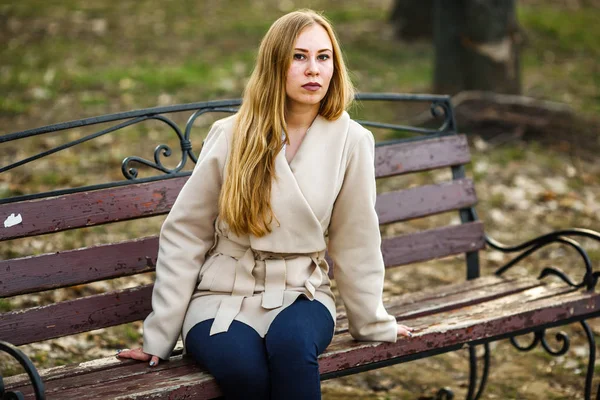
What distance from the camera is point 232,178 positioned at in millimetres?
2691

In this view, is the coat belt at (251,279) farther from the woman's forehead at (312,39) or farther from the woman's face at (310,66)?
the woman's forehead at (312,39)

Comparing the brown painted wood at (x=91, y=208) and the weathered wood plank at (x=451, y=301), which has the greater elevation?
the brown painted wood at (x=91, y=208)

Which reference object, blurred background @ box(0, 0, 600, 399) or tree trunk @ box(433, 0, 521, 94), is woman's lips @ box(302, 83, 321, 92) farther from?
tree trunk @ box(433, 0, 521, 94)

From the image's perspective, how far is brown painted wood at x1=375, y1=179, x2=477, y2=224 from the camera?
361cm

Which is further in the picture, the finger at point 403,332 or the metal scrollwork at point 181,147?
the metal scrollwork at point 181,147

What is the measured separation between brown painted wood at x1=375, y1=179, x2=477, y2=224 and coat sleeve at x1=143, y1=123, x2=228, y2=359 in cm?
105

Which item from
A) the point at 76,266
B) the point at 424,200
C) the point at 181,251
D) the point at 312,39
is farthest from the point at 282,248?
the point at 424,200

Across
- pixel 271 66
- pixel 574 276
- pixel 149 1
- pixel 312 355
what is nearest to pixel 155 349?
pixel 312 355

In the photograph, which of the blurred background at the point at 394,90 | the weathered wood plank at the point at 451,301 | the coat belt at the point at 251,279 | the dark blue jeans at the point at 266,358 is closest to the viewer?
the dark blue jeans at the point at 266,358

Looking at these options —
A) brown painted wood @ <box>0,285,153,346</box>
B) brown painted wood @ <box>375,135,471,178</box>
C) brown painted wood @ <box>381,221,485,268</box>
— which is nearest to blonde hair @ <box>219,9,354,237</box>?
brown painted wood @ <box>0,285,153,346</box>

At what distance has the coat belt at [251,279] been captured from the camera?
266 centimetres

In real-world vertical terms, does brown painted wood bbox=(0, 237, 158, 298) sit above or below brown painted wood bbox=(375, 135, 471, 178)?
below

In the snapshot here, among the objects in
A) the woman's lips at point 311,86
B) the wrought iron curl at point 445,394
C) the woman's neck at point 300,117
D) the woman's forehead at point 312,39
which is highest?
the woman's forehead at point 312,39

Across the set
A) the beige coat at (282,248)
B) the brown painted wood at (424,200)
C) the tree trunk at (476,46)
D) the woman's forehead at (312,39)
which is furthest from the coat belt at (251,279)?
the tree trunk at (476,46)
